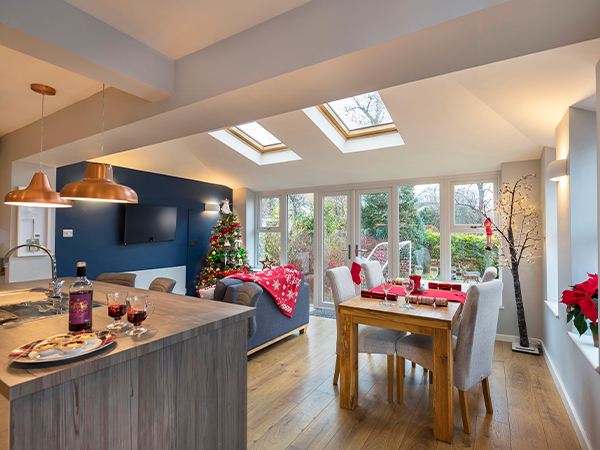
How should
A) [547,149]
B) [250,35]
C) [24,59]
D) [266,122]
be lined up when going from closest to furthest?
[250,35] → [24,59] → [547,149] → [266,122]

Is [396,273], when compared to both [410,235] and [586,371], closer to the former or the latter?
[410,235]

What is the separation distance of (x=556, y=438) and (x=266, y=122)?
3835mm

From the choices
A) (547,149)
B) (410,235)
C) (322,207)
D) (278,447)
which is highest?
(547,149)

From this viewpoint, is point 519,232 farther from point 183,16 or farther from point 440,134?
point 183,16

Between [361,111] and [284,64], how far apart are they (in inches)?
100

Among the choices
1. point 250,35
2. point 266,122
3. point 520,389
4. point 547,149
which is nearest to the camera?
point 250,35

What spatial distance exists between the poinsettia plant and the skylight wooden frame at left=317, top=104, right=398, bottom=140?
9.01ft

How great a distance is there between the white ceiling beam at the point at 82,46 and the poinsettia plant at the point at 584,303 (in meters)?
2.72

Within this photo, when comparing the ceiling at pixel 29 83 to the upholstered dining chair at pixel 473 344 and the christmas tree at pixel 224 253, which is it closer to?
the christmas tree at pixel 224 253

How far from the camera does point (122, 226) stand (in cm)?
472

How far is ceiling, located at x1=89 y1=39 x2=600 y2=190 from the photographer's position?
6.95 ft

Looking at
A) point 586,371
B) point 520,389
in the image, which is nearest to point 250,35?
point 586,371

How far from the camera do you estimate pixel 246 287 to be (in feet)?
9.65

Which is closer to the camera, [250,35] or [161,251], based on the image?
[250,35]
